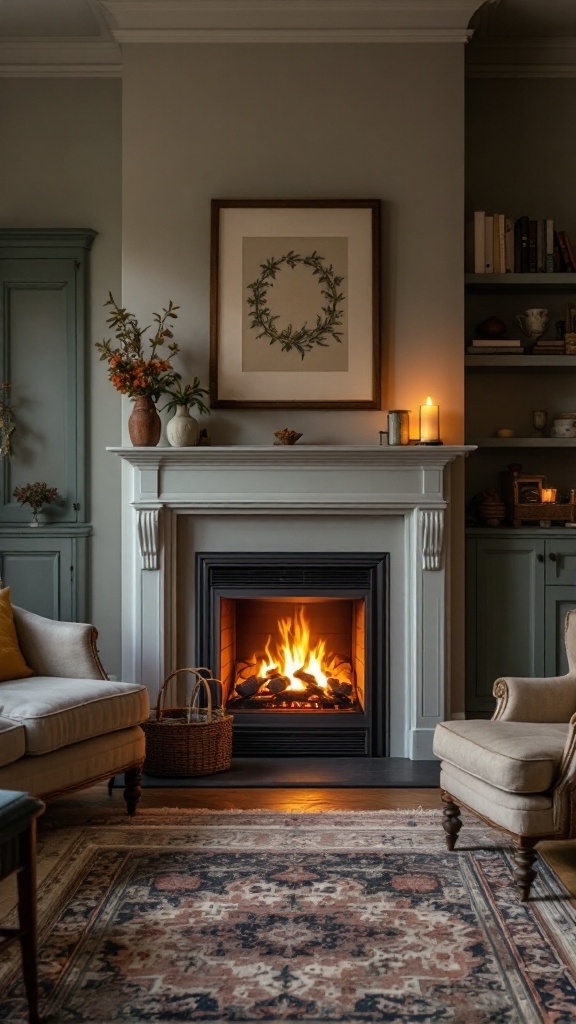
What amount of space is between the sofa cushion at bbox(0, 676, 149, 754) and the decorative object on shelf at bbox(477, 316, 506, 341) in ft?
8.15

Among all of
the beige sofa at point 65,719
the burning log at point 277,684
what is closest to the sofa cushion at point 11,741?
the beige sofa at point 65,719

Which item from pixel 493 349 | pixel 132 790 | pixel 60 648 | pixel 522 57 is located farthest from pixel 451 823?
pixel 522 57

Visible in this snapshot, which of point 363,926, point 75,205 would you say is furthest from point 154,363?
point 363,926

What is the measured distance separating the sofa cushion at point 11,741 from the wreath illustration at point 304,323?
2.22 m

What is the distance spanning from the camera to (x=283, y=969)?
240 centimetres

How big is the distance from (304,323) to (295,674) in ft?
5.57

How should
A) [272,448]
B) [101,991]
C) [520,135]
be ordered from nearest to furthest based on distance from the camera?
[101,991], [272,448], [520,135]

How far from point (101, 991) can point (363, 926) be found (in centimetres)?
73

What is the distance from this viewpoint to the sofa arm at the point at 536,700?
3.34 m

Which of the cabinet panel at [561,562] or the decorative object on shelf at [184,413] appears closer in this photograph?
the decorative object on shelf at [184,413]

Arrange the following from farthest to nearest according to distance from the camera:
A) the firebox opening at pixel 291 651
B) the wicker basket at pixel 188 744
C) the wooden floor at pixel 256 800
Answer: the firebox opening at pixel 291 651, the wicker basket at pixel 188 744, the wooden floor at pixel 256 800

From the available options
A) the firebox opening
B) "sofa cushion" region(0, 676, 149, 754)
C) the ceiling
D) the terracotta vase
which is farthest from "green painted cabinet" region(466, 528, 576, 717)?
the ceiling

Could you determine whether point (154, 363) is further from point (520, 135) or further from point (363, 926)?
point (363, 926)

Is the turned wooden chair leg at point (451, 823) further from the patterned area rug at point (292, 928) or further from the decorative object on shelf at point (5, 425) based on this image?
the decorative object on shelf at point (5, 425)
